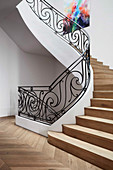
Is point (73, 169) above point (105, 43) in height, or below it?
below

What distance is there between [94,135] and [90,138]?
0.12 m

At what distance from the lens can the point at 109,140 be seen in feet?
7.30

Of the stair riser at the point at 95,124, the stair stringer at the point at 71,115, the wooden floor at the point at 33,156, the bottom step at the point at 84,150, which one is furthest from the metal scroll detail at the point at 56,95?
the wooden floor at the point at 33,156

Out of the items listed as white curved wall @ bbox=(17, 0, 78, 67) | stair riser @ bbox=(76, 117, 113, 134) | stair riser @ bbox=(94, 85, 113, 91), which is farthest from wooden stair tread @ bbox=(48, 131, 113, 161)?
white curved wall @ bbox=(17, 0, 78, 67)

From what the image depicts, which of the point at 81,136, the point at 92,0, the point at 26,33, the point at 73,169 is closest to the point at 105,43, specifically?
the point at 92,0

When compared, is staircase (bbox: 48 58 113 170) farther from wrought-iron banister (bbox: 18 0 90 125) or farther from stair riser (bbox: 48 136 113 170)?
wrought-iron banister (bbox: 18 0 90 125)

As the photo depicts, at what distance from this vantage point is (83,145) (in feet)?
8.05

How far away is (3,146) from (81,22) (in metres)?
5.55

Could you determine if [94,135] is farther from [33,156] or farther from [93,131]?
[33,156]

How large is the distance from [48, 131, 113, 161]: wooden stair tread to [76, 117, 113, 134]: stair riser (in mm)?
337

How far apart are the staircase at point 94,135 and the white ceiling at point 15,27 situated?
9.62ft

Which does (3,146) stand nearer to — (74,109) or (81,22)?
(74,109)

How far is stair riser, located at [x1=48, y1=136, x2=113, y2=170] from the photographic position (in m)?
2.03

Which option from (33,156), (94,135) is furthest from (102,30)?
(33,156)
